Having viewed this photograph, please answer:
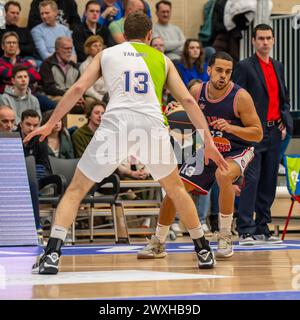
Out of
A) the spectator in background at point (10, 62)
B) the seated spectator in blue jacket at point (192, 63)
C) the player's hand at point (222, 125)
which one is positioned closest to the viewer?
the player's hand at point (222, 125)

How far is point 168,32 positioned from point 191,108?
779cm

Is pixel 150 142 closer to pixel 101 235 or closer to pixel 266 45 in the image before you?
pixel 266 45

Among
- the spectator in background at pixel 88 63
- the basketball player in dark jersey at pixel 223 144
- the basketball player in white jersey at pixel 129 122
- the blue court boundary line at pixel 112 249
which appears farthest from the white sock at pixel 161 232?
the spectator in background at pixel 88 63

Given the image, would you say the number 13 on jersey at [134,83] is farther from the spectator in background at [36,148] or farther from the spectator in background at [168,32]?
the spectator in background at [168,32]

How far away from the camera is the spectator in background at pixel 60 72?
13102 millimetres

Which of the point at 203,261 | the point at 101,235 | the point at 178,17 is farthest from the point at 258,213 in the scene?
the point at 178,17

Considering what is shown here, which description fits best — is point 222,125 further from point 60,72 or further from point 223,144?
point 60,72

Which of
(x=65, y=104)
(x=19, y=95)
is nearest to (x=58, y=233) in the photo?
(x=65, y=104)

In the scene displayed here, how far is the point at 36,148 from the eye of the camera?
11109mm

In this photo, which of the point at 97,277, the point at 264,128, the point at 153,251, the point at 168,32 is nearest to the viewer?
the point at 97,277

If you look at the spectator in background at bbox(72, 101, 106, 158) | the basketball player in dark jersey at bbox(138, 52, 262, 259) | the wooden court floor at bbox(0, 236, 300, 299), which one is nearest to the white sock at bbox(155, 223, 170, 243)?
the basketball player in dark jersey at bbox(138, 52, 262, 259)

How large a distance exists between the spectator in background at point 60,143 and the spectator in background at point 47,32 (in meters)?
2.20

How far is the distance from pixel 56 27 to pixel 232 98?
19.4 feet

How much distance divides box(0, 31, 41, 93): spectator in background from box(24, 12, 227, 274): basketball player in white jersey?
561 centimetres
